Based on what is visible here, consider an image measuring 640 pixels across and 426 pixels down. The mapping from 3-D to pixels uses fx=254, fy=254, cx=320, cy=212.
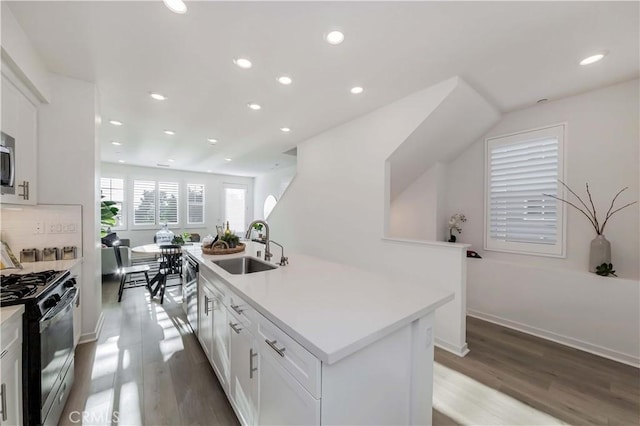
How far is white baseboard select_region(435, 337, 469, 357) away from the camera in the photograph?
2545 millimetres

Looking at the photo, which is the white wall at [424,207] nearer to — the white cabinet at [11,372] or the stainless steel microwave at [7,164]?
the white cabinet at [11,372]

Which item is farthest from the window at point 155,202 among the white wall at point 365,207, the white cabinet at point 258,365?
the white cabinet at point 258,365

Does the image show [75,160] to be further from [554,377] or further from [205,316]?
[554,377]

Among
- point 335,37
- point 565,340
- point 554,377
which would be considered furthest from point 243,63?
point 565,340

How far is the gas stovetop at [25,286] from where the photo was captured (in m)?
1.33

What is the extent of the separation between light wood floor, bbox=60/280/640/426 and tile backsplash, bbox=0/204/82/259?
3.56ft

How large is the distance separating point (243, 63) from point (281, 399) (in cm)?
249

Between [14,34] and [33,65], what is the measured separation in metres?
0.37

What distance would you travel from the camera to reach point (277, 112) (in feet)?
11.0

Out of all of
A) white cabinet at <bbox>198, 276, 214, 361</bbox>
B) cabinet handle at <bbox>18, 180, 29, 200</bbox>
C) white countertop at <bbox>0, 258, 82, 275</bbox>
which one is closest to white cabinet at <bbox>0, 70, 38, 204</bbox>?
cabinet handle at <bbox>18, 180, 29, 200</bbox>

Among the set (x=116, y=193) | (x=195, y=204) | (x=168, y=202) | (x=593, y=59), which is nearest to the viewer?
(x=593, y=59)

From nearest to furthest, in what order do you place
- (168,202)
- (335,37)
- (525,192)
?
(335,37) → (525,192) → (168,202)

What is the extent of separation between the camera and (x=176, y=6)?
162 cm

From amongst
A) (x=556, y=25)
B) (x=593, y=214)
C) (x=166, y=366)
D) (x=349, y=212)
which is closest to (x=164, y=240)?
(x=166, y=366)
